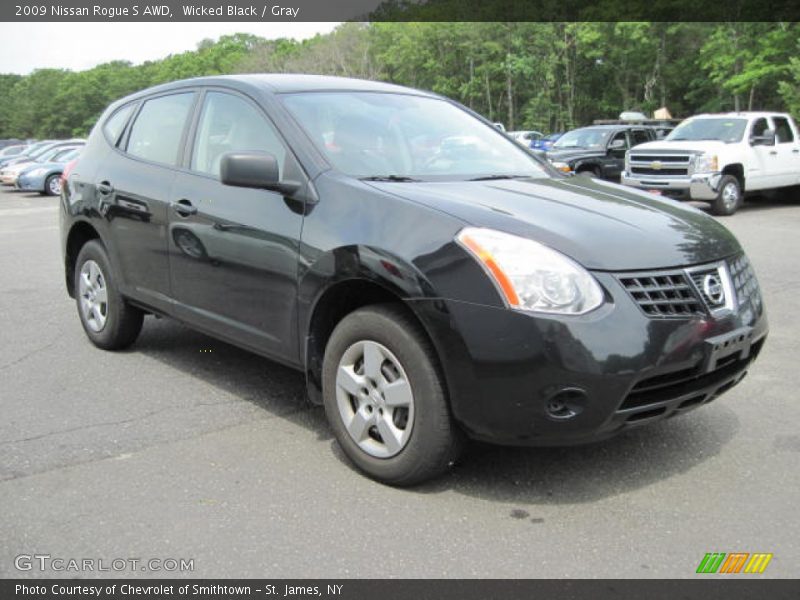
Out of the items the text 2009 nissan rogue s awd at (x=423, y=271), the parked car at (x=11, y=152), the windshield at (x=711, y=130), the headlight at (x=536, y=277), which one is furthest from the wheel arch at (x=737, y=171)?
the parked car at (x=11, y=152)

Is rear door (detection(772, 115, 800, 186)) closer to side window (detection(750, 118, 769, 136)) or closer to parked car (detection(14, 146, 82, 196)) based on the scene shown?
side window (detection(750, 118, 769, 136))

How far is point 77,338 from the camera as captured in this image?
6.14 m

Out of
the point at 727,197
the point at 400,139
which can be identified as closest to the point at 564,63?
the point at 727,197

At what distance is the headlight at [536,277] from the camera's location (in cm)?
305

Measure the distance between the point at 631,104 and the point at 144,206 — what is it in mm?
59603

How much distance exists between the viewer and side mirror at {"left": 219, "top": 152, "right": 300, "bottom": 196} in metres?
3.71

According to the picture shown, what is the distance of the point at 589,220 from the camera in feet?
11.3

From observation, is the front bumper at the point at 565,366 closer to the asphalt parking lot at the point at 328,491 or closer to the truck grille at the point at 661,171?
the asphalt parking lot at the point at 328,491

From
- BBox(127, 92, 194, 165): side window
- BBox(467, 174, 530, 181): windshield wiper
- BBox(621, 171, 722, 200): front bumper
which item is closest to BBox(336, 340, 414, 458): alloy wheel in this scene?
BBox(467, 174, 530, 181): windshield wiper

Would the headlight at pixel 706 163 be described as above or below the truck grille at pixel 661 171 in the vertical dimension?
above

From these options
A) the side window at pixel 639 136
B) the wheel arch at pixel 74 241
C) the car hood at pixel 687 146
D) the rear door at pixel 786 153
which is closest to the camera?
the wheel arch at pixel 74 241

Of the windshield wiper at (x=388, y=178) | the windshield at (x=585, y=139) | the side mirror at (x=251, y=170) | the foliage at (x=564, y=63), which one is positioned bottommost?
the windshield at (x=585, y=139)

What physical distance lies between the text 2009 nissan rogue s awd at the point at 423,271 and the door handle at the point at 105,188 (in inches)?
13.3
